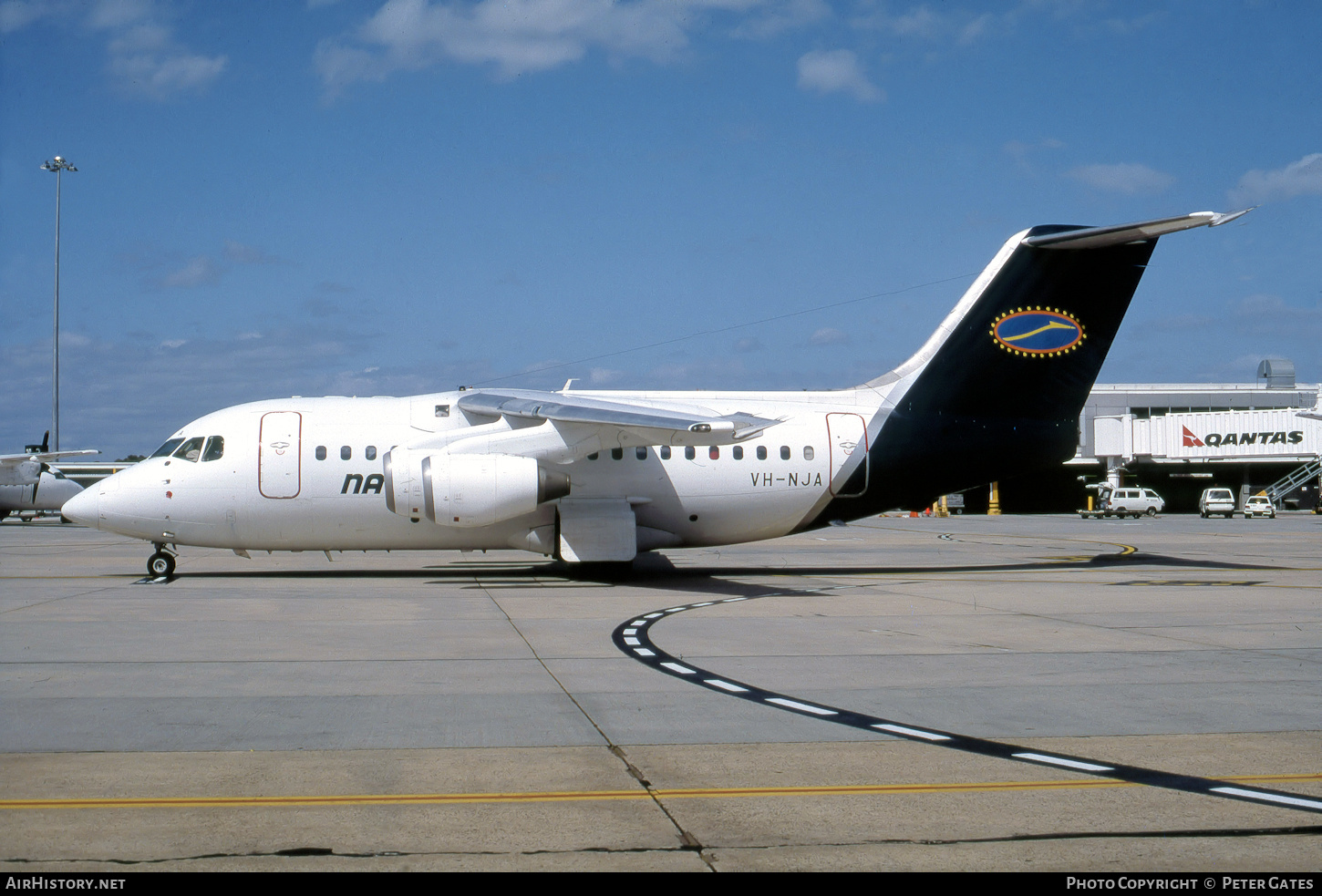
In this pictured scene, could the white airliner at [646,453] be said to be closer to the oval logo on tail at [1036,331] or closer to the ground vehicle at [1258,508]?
the oval logo on tail at [1036,331]

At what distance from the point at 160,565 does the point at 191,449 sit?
219 cm

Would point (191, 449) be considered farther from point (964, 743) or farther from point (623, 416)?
point (964, 743)

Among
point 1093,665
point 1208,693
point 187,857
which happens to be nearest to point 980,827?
point 187,857

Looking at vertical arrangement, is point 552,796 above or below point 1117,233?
below

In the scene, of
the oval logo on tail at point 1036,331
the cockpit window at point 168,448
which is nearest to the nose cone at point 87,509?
the cockpit window at point 168,448

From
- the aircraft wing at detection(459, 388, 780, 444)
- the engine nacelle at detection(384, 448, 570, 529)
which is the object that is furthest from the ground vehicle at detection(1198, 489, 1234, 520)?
the engine nacelle at detection(384, 448, 570, 529)

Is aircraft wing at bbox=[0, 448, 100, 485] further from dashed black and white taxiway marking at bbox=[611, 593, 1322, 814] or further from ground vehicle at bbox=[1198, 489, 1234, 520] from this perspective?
ground vehicle at bbox=[1198, 489, 1234, 520]

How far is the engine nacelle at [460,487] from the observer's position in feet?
61.5

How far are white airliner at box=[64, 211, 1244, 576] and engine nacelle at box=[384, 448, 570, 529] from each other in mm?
35

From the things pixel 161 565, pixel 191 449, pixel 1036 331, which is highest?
pixel 1036 331

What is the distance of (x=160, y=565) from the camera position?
19953 millimetres

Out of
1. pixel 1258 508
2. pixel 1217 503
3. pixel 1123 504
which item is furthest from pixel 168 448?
pixel 1258 508

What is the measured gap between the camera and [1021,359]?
21750 mm

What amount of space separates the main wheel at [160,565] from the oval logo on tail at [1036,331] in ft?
53.3
